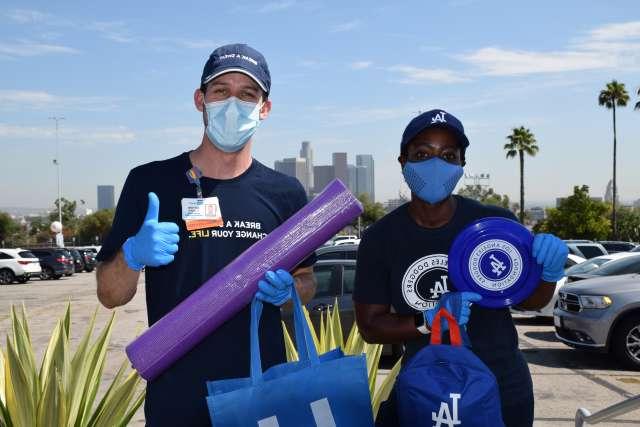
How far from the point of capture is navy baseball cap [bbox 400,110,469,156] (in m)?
2.42

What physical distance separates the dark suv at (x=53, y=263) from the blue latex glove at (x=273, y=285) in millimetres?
30780

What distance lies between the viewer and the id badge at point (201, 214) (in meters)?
2.24

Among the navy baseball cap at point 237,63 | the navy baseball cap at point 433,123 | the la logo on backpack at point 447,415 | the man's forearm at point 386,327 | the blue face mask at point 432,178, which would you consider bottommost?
the la logo on backpack at point 447,415

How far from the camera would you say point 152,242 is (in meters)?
2.11

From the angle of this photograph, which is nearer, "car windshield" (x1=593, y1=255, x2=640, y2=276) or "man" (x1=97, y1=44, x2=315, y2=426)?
"man" (x1=97, y1=44, x2=315, y2=426)

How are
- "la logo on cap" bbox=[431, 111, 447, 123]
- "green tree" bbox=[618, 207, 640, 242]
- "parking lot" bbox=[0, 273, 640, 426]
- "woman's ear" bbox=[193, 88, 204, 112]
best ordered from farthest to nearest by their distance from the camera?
"green tree" bbox=[618, 207, 640, 242] → "parking lot" bbox=[0, 273, 640, 426] → "woman's ear" bbox=[193, 88, 204, 112] → "la logo on cap" bbox=[431, 111, 447, 123]

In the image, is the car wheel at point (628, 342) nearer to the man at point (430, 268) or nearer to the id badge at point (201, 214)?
the man at point (430, 268)

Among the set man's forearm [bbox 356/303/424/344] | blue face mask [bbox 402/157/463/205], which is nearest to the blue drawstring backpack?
man's forearm [bbox 356/303/424/344]

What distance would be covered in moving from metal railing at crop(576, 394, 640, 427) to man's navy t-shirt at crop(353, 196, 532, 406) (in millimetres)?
1110

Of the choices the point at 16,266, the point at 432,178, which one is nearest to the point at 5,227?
the point at 16,266

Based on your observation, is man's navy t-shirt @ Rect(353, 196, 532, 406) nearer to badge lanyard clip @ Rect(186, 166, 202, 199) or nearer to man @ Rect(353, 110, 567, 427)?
man @ Rect(353, 110, 567, 427)

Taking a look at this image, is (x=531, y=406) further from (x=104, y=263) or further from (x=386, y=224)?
(x=104, y=263)

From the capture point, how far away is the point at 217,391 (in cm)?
199

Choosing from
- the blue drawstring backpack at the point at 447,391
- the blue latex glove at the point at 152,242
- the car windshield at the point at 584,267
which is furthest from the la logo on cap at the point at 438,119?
the car windshield at the point at 584,267
